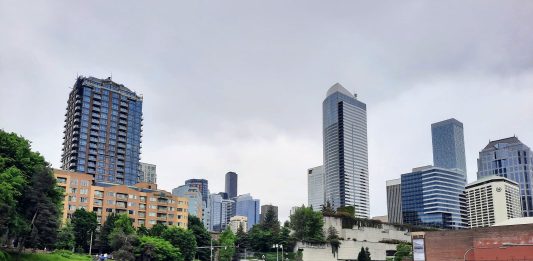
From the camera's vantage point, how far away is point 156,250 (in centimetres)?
9462

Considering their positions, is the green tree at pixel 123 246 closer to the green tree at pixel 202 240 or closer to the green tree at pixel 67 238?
the green tree at pixel 67 238

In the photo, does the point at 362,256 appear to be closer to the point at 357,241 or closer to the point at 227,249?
the point at 357,241

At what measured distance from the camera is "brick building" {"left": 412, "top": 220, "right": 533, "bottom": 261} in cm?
7556

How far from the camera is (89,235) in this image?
107 metres

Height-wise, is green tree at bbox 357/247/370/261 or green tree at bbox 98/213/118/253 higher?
green tree at bbox 98/213/118/253

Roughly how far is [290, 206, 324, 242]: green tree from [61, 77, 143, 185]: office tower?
93408mm

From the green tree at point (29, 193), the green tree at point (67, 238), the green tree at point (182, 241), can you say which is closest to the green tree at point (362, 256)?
the green tree at point (182, 241)

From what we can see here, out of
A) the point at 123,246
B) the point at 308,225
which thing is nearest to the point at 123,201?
the point at 123,246

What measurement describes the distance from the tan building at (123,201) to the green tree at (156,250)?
95.5 feet

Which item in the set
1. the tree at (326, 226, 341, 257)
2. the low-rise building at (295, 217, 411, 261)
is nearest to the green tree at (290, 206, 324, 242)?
the low-rise building at (295, 217, 411, 261)

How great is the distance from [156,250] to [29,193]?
34354mm

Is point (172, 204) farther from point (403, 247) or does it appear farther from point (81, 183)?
point (403, 247)

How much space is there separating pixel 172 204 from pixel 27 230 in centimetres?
7697

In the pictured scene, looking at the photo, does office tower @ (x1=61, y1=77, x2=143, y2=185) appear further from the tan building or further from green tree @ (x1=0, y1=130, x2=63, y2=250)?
green tree @ (x1=0, y1=130, x2=63, y2=250)
